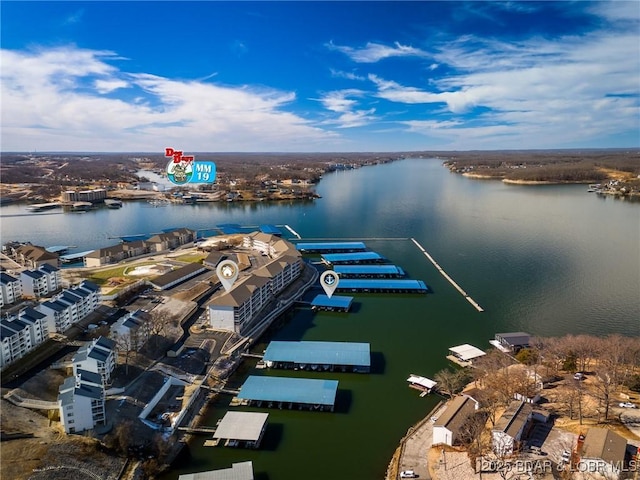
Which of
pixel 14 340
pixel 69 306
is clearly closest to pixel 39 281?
pixel 69 306

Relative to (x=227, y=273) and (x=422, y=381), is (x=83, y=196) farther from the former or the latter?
(x=422, y=381)

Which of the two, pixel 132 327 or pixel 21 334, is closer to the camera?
pixel 21 334

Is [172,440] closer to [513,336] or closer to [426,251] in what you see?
[513,336]

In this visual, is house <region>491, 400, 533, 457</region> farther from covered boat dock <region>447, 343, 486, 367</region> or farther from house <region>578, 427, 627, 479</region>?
covered boat dock <region>447, 343, 486, 367</region>

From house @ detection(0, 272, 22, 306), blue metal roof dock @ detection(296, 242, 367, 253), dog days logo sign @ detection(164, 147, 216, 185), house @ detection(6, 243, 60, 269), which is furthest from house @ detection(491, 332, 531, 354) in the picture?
house @ detection(6, 243, 60, 269)

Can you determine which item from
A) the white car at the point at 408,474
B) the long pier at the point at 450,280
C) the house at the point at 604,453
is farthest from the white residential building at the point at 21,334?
the long pier at the point at 450,280

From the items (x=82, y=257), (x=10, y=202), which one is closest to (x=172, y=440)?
(x=82, y=257)
